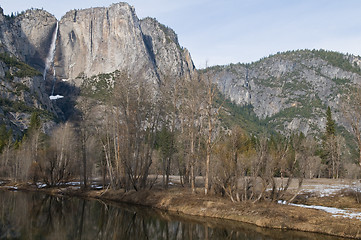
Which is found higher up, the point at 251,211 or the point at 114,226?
the point at 251,211

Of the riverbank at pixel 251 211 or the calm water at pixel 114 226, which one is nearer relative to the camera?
the calm water at pixel 114 226

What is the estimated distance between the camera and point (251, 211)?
24.8 meters

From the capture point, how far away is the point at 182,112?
120 ft

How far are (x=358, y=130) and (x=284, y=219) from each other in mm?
13125

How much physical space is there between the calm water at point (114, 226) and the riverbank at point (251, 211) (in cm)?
117

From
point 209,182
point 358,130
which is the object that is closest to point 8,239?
point 209,182

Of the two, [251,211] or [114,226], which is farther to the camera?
[251,211]

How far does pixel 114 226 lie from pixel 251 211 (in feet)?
33.6

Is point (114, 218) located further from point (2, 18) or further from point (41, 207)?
point (2, 18)

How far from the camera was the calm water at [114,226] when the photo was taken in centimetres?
1919

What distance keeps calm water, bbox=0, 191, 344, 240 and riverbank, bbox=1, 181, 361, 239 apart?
46.0 inches

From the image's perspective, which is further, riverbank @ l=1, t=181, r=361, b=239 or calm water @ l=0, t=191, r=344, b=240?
riverbank @ l=1, t=181, r=361, b=239

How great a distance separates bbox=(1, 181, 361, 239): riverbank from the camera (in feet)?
68.5

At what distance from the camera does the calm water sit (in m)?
19.2
